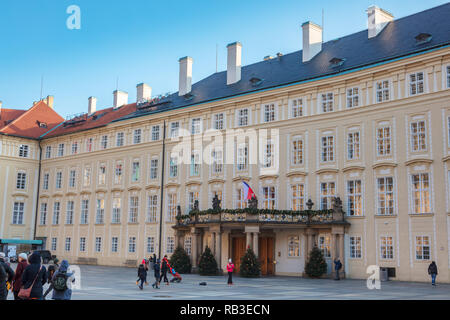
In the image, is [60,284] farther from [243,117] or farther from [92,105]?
[92,105]

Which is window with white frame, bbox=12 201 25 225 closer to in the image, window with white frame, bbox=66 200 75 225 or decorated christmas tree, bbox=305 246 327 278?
window with white frame, bbox=66 200 75 225

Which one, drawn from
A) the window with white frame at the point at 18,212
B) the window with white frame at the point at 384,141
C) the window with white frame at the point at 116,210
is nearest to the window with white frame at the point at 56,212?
the window with white frame at the point at 18,212

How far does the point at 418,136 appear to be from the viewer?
114ft

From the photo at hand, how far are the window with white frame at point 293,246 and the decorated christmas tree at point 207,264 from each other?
5553 mm

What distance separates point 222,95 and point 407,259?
21.1 metres

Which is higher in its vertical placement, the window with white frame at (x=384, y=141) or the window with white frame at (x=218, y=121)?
the window with white frame at (x=218, y=121)

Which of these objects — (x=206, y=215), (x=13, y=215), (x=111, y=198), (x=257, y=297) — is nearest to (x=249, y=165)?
(x=206, y=215)

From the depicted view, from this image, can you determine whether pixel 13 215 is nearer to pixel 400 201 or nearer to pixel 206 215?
pixel 206 215

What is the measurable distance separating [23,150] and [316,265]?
126 ft

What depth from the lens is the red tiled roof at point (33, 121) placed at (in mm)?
60731

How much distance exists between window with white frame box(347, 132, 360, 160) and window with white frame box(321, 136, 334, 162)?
1.34 meters

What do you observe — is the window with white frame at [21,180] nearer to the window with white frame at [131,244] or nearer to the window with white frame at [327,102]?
the window with white frame at [131,244]

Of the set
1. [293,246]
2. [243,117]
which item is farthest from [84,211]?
[293,246]

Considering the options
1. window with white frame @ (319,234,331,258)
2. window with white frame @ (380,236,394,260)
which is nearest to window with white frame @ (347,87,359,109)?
window with white frame @ (319,234,331,258)
